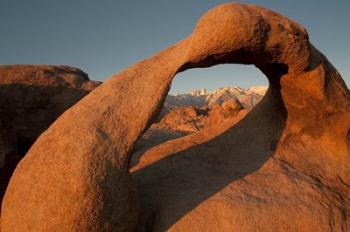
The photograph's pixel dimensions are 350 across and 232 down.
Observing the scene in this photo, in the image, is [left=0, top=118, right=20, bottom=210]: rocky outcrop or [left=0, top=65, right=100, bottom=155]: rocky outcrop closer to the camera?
[left=0, top=118, right=20, bottom=210]: rocky outcrop

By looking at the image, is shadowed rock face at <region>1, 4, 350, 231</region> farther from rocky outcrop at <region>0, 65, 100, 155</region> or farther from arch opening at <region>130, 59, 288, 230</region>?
rocky outcrop at <region>0, 65, 100, 155</region>

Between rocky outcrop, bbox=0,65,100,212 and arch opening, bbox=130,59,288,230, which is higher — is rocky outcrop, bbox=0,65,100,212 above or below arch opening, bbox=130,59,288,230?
above

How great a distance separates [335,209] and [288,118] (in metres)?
1.00

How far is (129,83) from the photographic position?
2.56 metres

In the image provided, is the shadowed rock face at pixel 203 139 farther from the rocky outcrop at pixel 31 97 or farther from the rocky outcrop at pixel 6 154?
the rocky outcrop at pixel 31 97

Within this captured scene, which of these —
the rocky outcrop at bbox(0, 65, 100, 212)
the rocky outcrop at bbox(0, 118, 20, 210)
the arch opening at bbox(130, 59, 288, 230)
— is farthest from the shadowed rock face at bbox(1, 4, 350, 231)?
the rocky outcrop at bbox(0, 65, 100, 212)

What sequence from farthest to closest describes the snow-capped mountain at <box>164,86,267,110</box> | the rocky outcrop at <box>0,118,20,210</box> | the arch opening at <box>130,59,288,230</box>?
1. the snow-capped mountain at <box>164,86,267,110</box>
2. the rocky outcrop at <box>0,118,20,210</box>
3. the arch opening at <box>130,59,288,230</box>

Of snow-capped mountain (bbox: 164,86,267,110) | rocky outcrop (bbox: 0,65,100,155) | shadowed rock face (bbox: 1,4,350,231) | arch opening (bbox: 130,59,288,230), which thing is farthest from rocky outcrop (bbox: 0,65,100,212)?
snow-capped mountain (bbox: 164,86,267,110)

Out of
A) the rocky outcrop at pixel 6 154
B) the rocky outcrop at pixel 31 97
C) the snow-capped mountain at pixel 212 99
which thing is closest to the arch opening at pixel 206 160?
the rocky outcrop at pixel 6 154

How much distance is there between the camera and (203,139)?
3611 millimetres

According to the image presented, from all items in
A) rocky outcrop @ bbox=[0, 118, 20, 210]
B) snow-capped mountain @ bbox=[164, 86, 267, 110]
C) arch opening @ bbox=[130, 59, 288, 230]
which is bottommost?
snow-capped mountain @ bbox=[164, 86, 267, 110]

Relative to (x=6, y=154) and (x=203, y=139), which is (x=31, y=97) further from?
(x=203, y=139)

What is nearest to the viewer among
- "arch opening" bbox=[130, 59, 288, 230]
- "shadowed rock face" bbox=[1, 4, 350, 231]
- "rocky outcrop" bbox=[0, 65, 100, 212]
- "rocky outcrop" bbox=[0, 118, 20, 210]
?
"shadowed rock face" bbox=[1, 4, 350, 231]

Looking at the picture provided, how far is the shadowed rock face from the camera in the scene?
213 centimetres
